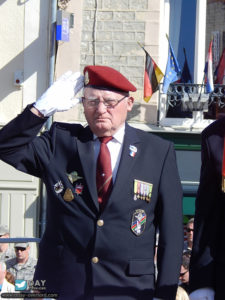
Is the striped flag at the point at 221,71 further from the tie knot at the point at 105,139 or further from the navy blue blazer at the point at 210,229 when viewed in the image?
the navy blue blazer at the point at 210,229

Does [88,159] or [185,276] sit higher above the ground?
[88,159]

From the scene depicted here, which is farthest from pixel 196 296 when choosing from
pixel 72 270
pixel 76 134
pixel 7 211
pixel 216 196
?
pixel 7 211

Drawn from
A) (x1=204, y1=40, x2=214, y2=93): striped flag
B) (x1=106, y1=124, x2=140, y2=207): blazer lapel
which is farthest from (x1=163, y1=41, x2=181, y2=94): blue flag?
(x1=106, y1=124, x2=140, y2=207): blazer lapel

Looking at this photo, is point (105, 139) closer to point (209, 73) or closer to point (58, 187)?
point (58, 187)

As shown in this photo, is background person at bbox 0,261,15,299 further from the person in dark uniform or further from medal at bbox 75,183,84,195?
medal at bbox 75,183,84,195

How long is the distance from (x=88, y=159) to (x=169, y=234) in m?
0.59

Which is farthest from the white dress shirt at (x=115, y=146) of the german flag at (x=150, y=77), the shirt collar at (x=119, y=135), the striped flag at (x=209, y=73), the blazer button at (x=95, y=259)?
the striped flag at (x=209, y=73)

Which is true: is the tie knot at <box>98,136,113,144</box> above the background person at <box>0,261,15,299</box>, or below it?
above

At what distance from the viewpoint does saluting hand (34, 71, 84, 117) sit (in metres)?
3.80

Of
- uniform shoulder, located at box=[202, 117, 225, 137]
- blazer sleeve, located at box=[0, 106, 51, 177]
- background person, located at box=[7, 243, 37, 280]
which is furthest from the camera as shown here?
background person, located at box=[7, 243, 37, 280]

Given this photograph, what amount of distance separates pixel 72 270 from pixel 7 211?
21.7 ft

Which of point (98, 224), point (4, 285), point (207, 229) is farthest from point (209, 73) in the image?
point (207, 229)

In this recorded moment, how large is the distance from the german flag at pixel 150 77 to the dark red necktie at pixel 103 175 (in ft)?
21.4

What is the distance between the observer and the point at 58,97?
3838 millimetres
